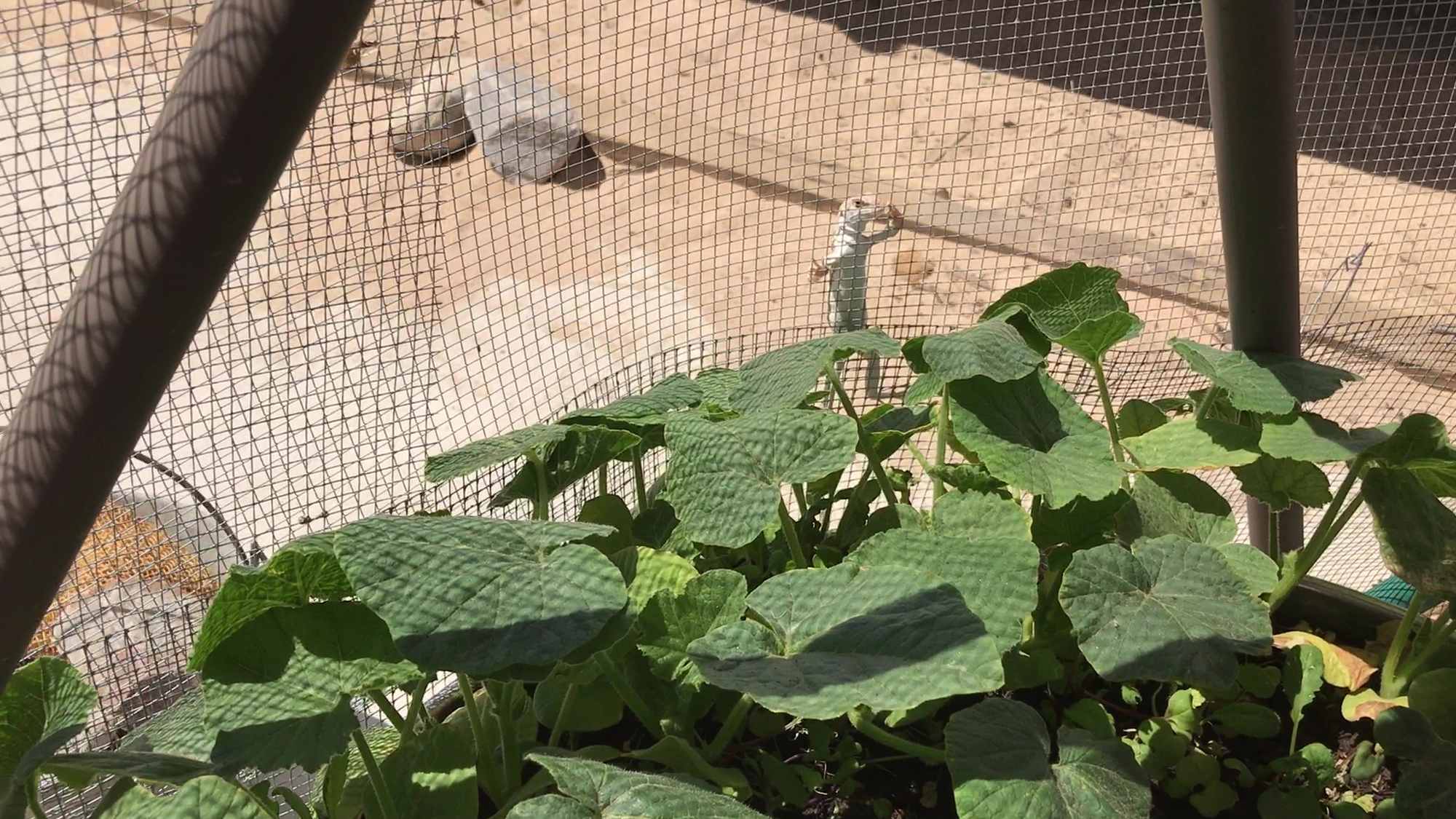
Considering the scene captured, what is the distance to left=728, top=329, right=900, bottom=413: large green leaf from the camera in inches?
17.0

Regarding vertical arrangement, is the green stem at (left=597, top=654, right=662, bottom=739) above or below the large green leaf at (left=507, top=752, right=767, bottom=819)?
below

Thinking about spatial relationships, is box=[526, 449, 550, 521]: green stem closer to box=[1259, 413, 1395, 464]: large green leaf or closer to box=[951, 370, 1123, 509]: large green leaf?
box=[951, 370, 1123, 509]: large green leaf

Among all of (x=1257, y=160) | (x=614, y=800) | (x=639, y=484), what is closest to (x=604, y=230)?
(x=639, y=484)

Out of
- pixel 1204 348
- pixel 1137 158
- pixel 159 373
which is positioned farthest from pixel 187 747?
pixel 1137 158

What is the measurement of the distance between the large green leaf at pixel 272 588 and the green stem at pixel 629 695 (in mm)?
90

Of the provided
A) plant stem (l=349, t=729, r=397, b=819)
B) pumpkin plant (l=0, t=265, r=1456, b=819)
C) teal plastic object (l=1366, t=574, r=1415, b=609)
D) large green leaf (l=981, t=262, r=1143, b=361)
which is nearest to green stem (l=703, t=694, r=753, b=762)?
pumpkin plant (l=0, t=265, r=1456, b=819)

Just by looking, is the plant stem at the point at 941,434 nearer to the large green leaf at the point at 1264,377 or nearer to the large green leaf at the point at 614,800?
the large green leaf at the point at 1264,377

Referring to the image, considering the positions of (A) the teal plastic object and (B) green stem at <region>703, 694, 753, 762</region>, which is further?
(A) the teal plastic object

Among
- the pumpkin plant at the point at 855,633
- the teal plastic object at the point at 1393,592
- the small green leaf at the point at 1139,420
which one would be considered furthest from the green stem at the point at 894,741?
the teal plastic object at the point at 1393,592

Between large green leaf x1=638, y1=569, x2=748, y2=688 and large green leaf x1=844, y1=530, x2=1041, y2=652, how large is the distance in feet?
0.15

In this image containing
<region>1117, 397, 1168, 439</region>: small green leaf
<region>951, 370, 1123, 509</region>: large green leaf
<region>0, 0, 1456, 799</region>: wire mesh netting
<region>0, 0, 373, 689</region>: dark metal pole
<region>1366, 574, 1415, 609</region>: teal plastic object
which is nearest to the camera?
<region>0, 0, 373, 689</region>: dark metal pole

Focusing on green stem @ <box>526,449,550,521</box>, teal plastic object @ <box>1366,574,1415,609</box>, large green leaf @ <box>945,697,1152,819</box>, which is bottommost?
teal plastic object @ <box>1366,574,1415,609</box>

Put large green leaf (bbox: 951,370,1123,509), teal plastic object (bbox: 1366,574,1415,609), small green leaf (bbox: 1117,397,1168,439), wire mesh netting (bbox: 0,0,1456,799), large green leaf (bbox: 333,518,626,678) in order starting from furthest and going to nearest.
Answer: teal plastic object (bbox: 1366,574,1415,609) → wire mesh netting (bbox: 0,0,1456,799) → small green leaf (bbox: 1117,397,1168,439) → large green leaf (bbox: 951,370,1123,509) → large green leaf (bbox: 333,518,626,678)

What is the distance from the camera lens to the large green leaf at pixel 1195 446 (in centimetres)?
44
